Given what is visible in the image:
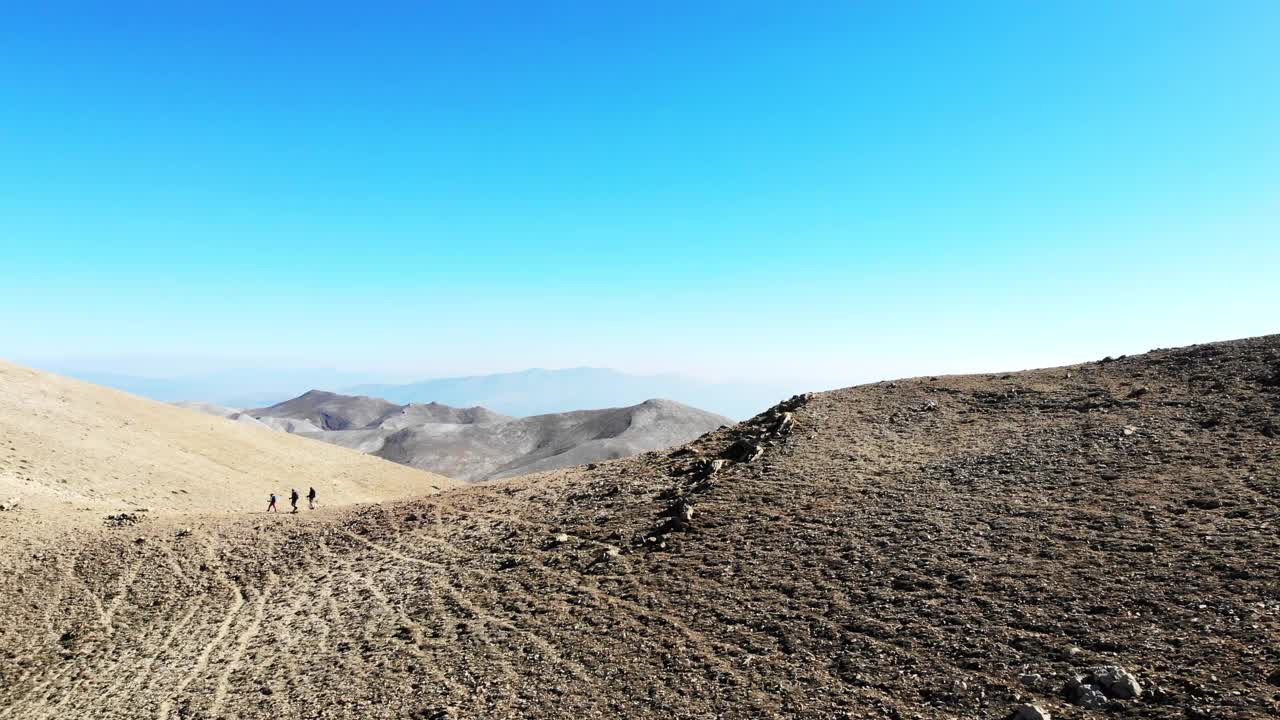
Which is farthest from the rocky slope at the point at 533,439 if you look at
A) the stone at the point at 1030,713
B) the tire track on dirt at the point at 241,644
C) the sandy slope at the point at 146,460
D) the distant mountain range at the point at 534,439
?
the stone at the point at 1030,713

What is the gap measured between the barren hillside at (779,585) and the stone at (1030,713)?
0.36 metres

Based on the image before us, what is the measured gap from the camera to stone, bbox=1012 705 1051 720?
7.72 metres

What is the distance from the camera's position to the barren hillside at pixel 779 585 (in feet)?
30.4

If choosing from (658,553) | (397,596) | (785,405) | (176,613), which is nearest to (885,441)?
(785,405)

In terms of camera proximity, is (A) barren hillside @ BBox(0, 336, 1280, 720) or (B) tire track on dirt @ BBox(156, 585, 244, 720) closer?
(A) barren hillside @ BBox(0, 336, 1280, 720)

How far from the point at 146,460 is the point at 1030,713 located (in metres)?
42.5

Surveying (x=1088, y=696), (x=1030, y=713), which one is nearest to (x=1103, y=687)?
(x=1088, y=696)

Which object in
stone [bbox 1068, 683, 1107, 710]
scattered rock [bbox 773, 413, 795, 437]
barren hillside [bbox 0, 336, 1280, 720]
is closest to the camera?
stone [bbox 1068, 683, 1107, 710]

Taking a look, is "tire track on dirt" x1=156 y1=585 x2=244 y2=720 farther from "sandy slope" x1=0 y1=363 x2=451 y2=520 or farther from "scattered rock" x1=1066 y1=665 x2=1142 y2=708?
"scattered rock" x1=1066 y1=665 x2=1142 y2=708

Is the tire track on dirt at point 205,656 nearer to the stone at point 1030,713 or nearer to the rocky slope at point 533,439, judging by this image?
the stone at point 1030,713

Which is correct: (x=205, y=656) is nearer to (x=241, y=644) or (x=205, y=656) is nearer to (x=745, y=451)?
(x=241, y=644)

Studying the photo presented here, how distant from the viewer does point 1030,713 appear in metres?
7.75

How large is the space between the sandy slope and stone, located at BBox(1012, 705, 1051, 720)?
97.6 ft

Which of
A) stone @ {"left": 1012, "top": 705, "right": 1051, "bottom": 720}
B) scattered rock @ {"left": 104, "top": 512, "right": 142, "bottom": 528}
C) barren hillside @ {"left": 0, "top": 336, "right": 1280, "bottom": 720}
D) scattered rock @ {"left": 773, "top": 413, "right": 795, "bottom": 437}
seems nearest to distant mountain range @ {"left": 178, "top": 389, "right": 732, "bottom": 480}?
scattered rock @ {"left": 104, "top": 512, "right": 142, "bottom": 528}
